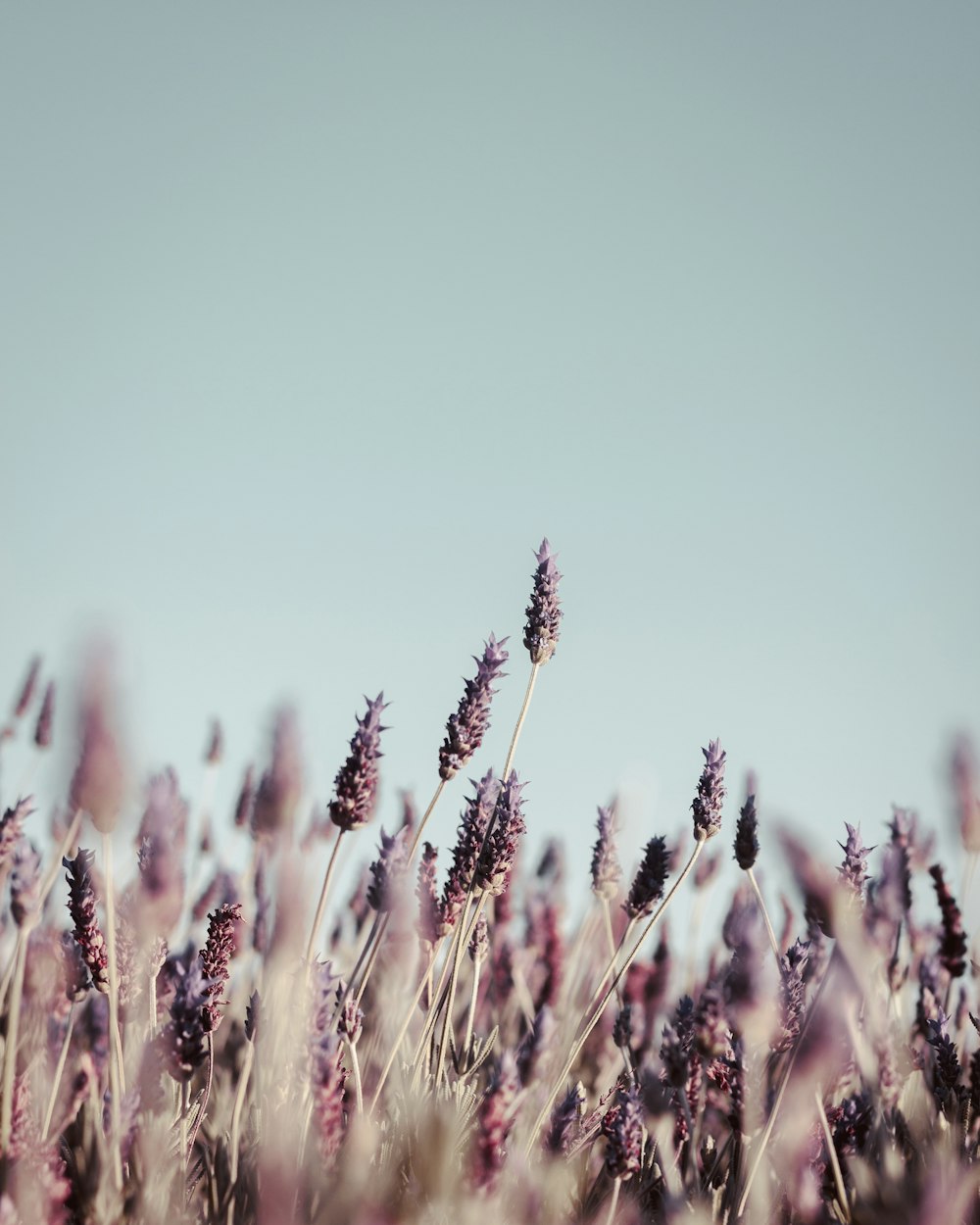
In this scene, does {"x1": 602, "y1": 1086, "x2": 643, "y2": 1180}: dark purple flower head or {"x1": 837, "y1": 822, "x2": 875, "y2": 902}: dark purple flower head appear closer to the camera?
{"x1": 602, "y1": 1086, "x2": 643, "y2": 1180}: dark purple flower head

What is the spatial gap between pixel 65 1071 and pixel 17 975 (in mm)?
1300

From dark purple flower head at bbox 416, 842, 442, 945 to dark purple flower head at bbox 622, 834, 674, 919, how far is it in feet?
1.74

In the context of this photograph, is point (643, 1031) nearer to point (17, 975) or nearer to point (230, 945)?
point (230, 945)

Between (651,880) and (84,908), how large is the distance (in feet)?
4.50

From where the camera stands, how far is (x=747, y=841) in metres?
2.42

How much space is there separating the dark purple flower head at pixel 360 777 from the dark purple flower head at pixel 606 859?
91 cm

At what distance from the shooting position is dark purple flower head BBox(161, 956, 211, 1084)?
1.61 m

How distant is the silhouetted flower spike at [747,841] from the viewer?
2.39 meters

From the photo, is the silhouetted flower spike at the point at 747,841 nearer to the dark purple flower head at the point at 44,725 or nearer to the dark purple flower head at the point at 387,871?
the dark purple flower head at the point at 387,871

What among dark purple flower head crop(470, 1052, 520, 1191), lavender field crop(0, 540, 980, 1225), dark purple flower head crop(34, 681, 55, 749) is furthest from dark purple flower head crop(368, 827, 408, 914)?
dark purple flower head crop(34, 681, 55, 749)

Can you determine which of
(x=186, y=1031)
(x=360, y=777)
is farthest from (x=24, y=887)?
(x=360, y=777)

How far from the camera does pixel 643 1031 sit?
3.30m

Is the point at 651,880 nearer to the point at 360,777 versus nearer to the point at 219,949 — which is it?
the point at 360,777

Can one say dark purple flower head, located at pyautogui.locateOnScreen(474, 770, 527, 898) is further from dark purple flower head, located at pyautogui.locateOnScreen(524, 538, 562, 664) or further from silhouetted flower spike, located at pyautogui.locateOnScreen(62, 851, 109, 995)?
silhouetted flower spike, located at pyautogui.locateOnScreen(62, 851, 109, 995)
